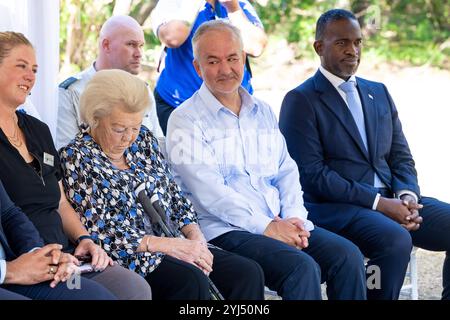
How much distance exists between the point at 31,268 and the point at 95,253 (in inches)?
12.5

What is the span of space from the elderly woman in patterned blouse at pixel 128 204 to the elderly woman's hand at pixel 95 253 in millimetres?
86

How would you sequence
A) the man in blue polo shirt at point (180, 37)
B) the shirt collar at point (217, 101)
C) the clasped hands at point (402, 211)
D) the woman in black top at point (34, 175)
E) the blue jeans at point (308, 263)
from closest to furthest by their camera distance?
the woman in black top at point (34, 175) → the blue jeans at point (308, 263) → the shirt collar at point (217, 101) → the clasped hands at point (402, 211) → the man in blue polo shirt at point (180, 37)

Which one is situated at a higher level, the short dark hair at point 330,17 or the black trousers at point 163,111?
the short dark hair at point 330,17

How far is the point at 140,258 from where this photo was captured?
3189 millimetres

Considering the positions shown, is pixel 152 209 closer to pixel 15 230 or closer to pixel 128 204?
pixel 128 204

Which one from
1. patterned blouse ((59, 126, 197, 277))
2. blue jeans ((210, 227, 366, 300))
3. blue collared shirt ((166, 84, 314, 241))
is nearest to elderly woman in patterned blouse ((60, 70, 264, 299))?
patterned blouse ((59, 126, 197, 277))

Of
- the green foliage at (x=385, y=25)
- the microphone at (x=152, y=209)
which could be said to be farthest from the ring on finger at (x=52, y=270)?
the green foliage at (x=385, y=25)

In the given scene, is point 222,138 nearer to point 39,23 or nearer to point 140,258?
point 140,258

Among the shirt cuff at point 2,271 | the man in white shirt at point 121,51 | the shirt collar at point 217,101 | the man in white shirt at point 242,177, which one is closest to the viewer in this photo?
the shirt cuff at point 2,271

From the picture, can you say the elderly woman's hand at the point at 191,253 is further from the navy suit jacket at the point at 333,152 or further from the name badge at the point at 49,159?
the navy suit jacket at the point at 333,152

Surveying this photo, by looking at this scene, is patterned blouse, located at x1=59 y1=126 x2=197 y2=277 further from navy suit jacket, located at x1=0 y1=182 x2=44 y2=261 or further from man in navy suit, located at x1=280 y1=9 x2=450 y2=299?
man in navy suit, located at x1=280 y1=9 x2=450 y2=299

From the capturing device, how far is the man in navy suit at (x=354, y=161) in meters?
3.95

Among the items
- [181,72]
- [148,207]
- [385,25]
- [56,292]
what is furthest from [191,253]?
[385,25]

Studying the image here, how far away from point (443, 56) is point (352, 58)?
28.9 ft
